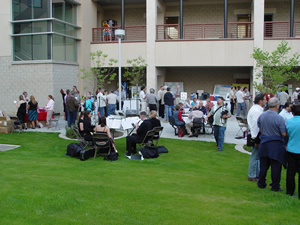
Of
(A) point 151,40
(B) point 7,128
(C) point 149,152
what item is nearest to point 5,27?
(B) point 7,128

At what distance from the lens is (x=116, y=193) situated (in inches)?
248

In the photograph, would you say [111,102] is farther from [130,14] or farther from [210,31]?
[130,14]

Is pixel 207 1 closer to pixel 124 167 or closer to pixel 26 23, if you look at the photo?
pixel 26 23

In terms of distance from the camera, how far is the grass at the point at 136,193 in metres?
5.15

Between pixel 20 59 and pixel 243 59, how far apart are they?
1322 cm

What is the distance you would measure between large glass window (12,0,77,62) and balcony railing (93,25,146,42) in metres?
3.70

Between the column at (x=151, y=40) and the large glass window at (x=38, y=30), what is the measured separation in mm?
5246

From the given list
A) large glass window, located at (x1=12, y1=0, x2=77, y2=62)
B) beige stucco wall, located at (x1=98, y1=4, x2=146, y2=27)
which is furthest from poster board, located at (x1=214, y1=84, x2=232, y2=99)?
large glass window, located at (x1=12, y1=0, x2=77, y2=62)

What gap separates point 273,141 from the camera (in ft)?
21.6

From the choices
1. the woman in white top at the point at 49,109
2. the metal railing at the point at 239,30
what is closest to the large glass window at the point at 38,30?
the woman in white top at the point at 49,109

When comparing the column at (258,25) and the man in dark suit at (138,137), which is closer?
the man in dark suit at (138,137)

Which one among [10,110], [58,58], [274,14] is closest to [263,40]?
[274,14]

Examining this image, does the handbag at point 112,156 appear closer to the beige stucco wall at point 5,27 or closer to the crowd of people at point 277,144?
the crowd of people at point 277,144

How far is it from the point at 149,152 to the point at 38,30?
12.8m
